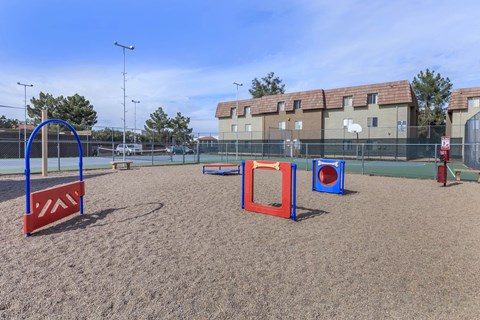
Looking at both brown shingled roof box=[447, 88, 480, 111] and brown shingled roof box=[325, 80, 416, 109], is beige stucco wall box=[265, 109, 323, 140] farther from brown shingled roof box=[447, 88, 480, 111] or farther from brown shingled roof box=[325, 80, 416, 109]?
brown shingled roof box=[447, 88, 480, 111]

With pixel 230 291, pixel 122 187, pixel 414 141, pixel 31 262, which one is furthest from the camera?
pixel 414 141

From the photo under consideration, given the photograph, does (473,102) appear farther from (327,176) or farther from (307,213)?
(307,213)

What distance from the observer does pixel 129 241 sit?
4879mm

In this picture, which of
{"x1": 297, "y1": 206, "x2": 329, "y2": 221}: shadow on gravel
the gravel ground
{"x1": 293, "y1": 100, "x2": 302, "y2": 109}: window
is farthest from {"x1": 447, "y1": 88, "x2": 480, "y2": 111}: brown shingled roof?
{"x1": 297, "y1": 206, "x2": 329, "y2": 221}: shadow on gravel

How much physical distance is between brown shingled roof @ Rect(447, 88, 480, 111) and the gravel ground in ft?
91.6

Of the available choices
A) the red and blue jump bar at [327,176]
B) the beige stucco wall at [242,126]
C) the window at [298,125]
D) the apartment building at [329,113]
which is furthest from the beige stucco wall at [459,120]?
the red and blue jump bar at [327,176]

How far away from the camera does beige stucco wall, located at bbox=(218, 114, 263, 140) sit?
42469 mm

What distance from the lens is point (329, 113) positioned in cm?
3638

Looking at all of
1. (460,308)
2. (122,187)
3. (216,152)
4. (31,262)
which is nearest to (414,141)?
(216,152)

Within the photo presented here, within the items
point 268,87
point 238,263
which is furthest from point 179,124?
point 238,263

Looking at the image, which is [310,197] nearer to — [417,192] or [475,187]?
[417,192]

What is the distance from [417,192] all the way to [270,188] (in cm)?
483

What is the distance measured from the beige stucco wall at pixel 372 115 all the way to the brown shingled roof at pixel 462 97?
392cm

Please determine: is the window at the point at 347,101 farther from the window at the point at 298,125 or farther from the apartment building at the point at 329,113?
the window at the point at 298,125
